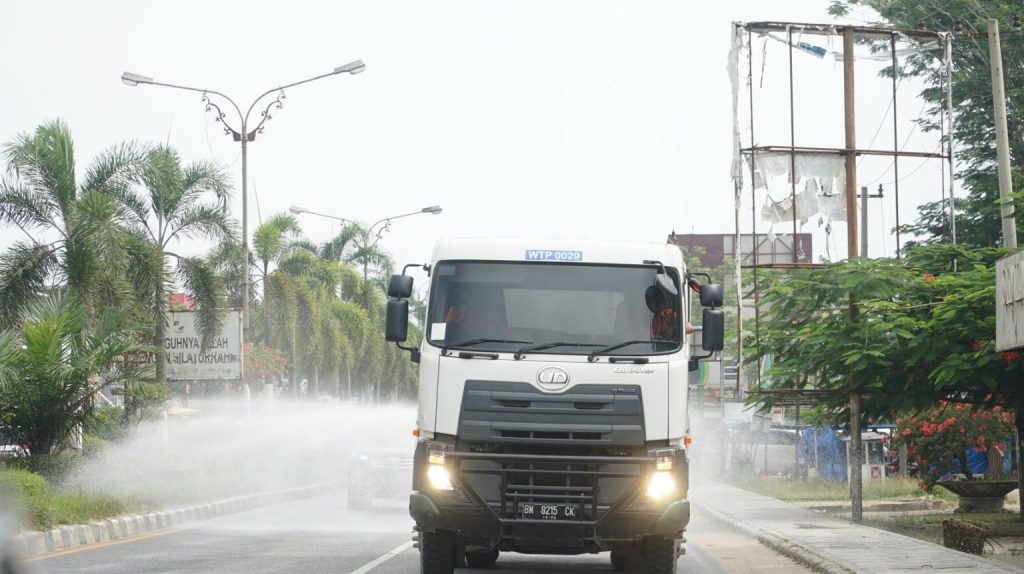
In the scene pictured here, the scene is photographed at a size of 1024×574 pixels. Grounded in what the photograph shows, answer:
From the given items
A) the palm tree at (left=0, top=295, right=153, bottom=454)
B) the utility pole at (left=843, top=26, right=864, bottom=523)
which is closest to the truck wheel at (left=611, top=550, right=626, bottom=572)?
the utility pole at (left=843, top=26, right=864, bottom=523)

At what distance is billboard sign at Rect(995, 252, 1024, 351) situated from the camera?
1461cm

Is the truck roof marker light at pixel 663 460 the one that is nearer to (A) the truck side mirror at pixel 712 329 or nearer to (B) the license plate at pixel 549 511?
(B) the license plate at pixel 549 511

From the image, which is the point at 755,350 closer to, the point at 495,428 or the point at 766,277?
the point at 766,277

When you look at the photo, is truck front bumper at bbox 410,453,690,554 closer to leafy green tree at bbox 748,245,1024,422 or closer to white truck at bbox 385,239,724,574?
white truck at bbox 385,239,724,574

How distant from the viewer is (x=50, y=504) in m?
18.4

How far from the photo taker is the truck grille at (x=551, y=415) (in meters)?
11.2

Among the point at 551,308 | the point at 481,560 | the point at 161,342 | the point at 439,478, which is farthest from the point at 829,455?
the point at 439,478

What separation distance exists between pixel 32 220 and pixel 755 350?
1600 cm

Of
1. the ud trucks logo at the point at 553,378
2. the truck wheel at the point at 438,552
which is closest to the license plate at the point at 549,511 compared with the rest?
the ud trucks logo at the point at 553,378

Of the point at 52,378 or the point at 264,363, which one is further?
the point at 264,363

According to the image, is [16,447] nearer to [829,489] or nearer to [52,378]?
[52,378]

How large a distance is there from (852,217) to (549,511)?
1606 centimetres

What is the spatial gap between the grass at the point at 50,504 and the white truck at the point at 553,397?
23.6 ft

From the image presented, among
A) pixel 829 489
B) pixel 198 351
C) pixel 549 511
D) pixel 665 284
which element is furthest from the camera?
pixel 829 489
